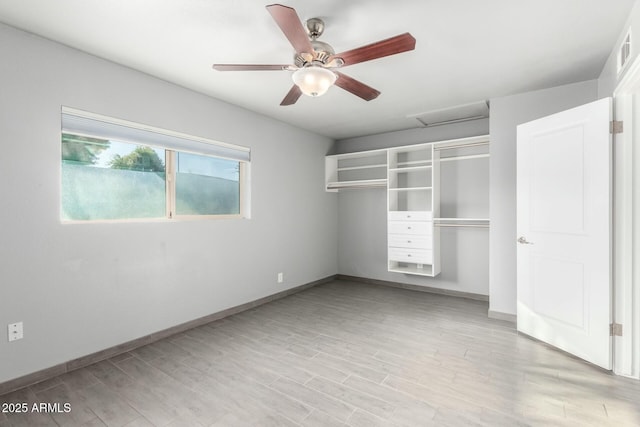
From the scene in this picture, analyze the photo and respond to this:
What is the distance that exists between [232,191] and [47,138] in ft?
6.23

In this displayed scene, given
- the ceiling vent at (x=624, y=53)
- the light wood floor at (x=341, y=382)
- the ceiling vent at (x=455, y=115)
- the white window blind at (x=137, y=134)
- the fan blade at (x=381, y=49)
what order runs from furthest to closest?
the ceiling vent at (x=455, y=115), the white window blind at (x=137, y=134), the ceiling vent at (x=624, y=53), the light wood floor at (x=341, y=382), the fan blade at (x=381, y=49)

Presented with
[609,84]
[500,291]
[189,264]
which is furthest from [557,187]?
[189,264]

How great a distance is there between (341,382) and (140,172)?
2.69 meters

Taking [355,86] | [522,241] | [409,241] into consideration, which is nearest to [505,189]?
[522,241]

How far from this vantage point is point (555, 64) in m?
2.74

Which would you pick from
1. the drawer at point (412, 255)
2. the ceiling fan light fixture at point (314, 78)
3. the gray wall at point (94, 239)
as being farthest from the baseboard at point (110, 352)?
the ceiling fan light fixture at point (314, 78)

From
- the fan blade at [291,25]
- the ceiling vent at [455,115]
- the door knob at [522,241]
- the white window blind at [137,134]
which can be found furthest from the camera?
the ceiling vent at [455,115]

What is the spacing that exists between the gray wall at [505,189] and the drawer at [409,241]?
2.85 ft

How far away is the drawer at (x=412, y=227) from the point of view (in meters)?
4.28

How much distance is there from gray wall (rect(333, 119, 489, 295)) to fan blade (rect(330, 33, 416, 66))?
310cm

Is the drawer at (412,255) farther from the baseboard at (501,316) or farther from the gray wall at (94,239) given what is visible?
the gray wall at (94,239)

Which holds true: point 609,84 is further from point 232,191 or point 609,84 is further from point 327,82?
point 232,191

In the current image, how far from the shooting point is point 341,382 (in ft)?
7.47

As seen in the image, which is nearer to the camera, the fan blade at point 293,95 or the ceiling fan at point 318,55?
the ceiling fan at point 318,55
